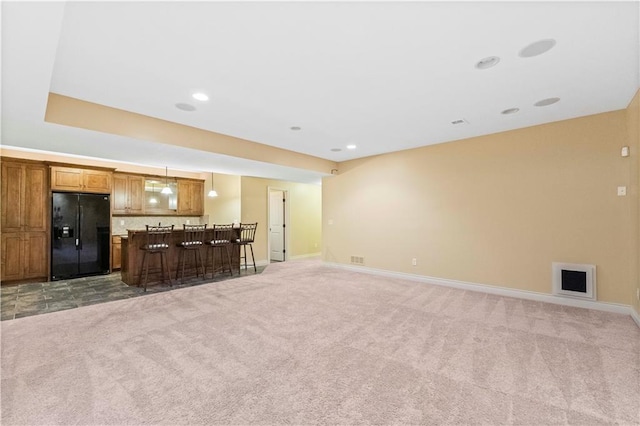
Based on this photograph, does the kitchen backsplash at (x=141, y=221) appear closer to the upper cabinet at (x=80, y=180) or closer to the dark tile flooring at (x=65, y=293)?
the upper cabinet at (x=80, y=180)

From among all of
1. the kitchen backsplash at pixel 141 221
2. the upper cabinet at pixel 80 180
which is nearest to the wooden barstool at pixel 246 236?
the kitchen backsplash at pixel 141 221

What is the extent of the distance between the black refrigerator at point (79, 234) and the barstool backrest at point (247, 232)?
9.27 ft

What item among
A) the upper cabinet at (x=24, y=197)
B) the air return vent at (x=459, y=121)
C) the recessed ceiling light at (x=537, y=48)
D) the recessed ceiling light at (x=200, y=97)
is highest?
the recessed ceiling light at (x=200, y=97)

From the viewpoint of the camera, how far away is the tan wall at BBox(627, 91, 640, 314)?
3299mm

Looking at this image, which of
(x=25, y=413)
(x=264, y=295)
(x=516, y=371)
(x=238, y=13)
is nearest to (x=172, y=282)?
(x=264, y=295)

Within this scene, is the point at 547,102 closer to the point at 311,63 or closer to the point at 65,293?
the point at 311,63

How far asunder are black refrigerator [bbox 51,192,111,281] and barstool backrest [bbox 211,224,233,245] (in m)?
2.33

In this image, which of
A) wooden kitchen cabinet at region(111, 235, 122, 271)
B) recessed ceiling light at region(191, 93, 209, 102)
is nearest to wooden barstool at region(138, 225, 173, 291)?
wooden kitchen cabinet at region(111, 235, 122, 271)

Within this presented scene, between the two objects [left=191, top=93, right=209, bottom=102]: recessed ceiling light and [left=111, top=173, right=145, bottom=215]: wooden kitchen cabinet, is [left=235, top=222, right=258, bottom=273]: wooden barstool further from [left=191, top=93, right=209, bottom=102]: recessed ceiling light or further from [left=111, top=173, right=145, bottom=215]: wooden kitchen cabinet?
[left=191, top=93, right=209, bottom=102]: recessed ceiling light

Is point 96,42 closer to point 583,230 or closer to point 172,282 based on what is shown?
point 172,282

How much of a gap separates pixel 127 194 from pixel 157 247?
2.73 m

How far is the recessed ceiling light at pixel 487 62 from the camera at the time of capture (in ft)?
8.39

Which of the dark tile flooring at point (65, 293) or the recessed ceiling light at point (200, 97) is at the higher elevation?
the recessed ceiling light at point (200, 97)

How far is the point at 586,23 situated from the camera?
2.09m
